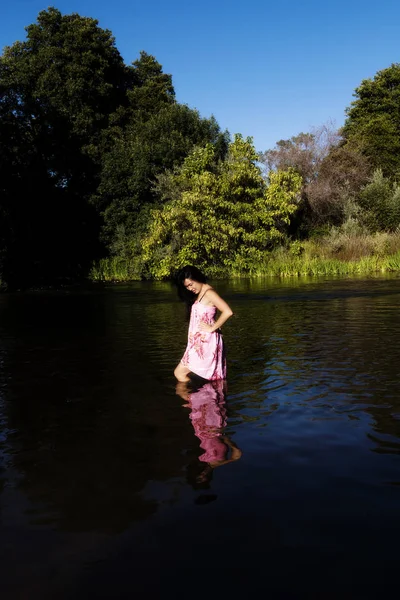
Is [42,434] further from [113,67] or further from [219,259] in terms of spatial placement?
[113,67]

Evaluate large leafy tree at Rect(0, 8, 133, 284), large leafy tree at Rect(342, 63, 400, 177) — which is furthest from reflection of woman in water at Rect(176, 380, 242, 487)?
large leafy tree at Rect(342, 63, 400, 177)

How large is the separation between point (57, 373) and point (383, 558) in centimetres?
668

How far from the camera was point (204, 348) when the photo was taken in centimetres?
780

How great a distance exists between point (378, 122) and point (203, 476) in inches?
1882

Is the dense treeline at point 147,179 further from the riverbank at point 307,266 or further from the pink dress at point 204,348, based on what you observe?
the pink dress at point 204,348

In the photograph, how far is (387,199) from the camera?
34562 mm

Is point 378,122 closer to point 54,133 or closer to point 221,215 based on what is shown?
point 221,215

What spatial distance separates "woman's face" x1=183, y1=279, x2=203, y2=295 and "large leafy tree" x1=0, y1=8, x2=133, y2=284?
93.2 ft

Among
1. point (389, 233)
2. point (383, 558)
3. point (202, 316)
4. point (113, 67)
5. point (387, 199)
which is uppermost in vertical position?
point (113, 67)

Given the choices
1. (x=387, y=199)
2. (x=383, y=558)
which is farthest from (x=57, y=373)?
(x=387, y=199)

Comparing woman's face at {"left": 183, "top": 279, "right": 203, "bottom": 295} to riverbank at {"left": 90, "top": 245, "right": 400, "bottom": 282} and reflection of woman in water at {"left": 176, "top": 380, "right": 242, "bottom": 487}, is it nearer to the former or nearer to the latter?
reflection of woman in water at {"left": 176, "top": 380, "right": 242, "bottom": 487}

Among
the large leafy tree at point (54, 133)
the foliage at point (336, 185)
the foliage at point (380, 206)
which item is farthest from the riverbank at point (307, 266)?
the large leafy tree at point (54, 133)

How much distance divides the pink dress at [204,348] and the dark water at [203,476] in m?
0.33

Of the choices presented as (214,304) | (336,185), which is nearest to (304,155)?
(336,185)
